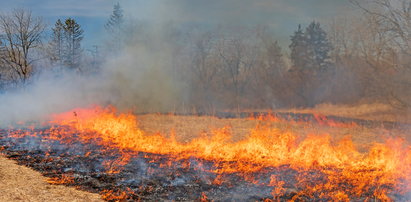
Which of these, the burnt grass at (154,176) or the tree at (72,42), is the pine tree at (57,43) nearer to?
the tree at (72,42)

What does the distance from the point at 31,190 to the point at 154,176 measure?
9.40ft

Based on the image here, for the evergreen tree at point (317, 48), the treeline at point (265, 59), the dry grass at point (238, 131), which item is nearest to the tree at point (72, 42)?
the treeline at point (265, 59)

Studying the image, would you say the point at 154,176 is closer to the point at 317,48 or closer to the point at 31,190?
the point at 31,190

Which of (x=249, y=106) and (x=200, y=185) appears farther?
(x=249, y=106)

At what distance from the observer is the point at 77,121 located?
53.0 feet

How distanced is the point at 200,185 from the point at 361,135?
12.6 m

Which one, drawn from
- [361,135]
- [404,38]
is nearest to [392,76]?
[404,38]

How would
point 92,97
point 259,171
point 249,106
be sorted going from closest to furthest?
1. point 259,171
2. point 92,97
3. point 249,106

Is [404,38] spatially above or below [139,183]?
above

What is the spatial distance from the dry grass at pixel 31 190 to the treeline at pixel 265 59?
13.3 m

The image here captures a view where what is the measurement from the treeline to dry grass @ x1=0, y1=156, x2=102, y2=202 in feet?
43.6

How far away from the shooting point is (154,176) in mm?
8781

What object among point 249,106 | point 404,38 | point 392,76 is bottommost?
point 249,106

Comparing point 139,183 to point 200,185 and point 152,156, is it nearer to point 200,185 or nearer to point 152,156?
point 200,185
